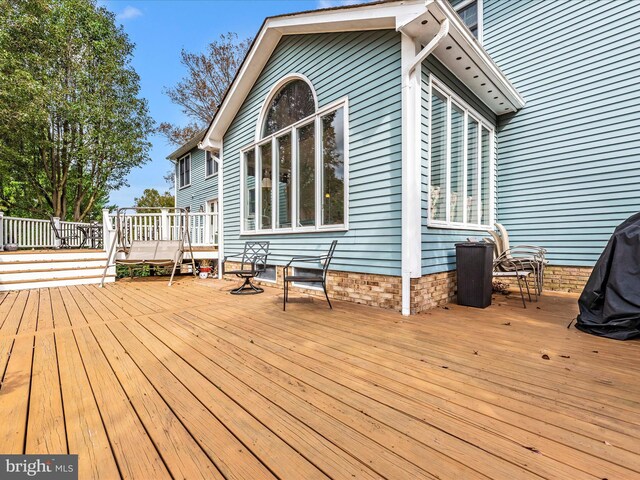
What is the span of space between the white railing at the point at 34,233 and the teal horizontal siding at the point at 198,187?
4284mm

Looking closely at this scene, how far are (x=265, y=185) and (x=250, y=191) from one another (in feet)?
1.99

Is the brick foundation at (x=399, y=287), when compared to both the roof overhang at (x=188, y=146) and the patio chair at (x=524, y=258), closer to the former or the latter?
the patio chair at (x=524, y=258)

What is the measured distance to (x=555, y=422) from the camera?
1494 millimetres

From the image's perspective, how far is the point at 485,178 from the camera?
5.73 meters

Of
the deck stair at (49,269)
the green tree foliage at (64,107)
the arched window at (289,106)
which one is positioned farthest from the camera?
the green tree foliage at (64,107)

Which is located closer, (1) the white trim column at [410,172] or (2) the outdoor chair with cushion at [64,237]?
(1) the white trim column at [410,172]

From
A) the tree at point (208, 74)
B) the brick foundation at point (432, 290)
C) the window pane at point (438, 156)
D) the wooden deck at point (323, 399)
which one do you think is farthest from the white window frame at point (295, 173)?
the tree at point (208, 74)

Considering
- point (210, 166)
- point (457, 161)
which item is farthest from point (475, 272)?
point (210, 166)

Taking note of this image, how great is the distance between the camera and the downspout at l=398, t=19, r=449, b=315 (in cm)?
362

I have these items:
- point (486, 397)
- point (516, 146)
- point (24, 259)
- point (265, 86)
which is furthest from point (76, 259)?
point (516, 146)

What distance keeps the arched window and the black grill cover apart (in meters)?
4.33

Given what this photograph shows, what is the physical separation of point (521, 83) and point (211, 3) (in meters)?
12.2

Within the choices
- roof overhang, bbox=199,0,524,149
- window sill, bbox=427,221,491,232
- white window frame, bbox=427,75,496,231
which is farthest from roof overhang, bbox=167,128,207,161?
window sill, bbox=427,221,491,232

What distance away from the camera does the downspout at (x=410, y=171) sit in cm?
362
